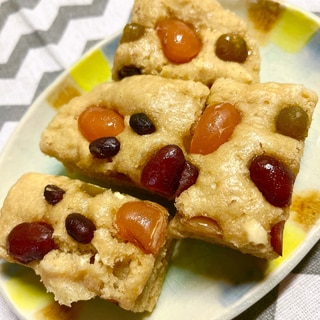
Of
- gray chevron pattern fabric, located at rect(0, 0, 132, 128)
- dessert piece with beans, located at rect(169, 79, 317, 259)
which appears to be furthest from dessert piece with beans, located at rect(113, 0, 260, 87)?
gray chevron pattern fabric, located at rect(0, 0, 132, 128)

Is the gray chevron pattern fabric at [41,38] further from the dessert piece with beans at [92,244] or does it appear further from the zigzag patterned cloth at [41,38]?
the dessert piece with beans at [92,244]

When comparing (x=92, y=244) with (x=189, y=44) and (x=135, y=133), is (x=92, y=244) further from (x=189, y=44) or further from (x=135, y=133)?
(x=189, y=44)

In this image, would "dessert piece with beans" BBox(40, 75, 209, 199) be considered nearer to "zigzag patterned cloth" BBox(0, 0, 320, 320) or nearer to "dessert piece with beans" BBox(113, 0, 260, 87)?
"dessert piece with beans" BBox(113, 0, 260, 87)

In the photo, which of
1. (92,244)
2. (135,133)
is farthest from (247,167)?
(92,244)

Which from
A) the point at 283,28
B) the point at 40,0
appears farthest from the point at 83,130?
the point at 40,0

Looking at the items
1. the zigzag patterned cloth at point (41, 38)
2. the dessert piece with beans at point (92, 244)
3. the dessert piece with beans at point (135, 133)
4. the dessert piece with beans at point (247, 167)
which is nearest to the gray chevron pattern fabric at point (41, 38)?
the zigzag patterned cloth at point (41, 38)

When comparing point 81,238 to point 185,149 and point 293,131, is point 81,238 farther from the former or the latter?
point 293,131
